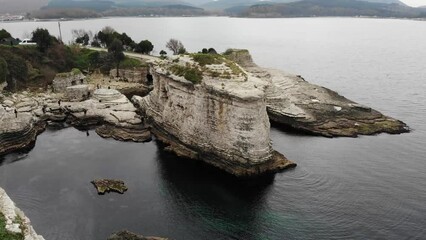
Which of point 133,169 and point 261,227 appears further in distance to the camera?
point 133,169

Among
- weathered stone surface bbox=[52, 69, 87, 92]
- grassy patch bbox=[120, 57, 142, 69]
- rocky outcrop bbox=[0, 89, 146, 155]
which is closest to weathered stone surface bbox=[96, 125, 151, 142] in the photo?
rocky outcrop bbox=[0, 89, 146, 155]

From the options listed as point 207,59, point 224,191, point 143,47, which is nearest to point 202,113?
point 207,59

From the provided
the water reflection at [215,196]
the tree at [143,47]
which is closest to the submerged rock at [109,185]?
the water reflection at [215,196]

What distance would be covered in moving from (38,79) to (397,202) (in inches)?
2603

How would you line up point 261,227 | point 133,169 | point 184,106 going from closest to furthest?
point 261,227 < point 133,169 < point 184,106

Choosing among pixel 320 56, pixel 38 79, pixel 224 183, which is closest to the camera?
pixel 224 183

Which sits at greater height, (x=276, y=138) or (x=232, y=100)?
(x=232, y=100)

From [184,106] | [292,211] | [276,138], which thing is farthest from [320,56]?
[292,211]

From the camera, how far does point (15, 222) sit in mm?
23438

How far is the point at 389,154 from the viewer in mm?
47875

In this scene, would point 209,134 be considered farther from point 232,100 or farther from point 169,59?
point 169,59

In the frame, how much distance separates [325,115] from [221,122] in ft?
82.4

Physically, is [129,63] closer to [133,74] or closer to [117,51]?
[133,74]

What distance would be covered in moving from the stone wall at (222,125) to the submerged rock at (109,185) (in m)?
9.75
